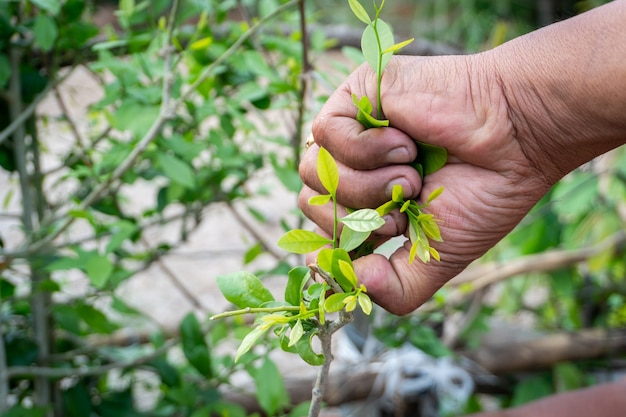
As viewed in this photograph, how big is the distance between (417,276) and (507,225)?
0.10 metres

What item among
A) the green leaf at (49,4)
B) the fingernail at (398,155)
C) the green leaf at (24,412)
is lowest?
the green leaf at (24,412)

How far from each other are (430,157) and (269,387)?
1.68 feet

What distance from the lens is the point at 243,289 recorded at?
0.62 metres

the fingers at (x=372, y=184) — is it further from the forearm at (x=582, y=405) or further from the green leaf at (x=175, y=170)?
the forearm at (x=582, y=405)

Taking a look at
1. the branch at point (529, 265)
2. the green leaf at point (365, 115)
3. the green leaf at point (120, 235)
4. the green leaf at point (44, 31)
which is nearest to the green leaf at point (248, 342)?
the green leaf at point (365, 115)

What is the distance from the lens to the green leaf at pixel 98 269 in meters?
1.07

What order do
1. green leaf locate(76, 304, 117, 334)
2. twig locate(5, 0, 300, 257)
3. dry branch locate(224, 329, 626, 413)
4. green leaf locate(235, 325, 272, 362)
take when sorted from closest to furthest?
green leaf locate(235, 325, 272, 362) → twig locate(5, 0, 300, 257) → green leaf locate(76, 304, 117, 334) → dry branch locate(224, 329, 626, 413)

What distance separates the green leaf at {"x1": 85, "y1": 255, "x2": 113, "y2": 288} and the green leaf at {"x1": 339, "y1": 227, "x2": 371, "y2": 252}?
55cm

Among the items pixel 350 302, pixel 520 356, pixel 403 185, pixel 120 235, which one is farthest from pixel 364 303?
pixel 520 356

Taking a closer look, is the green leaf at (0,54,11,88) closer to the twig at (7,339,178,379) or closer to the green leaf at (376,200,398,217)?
the twig at (7,339,178,379)

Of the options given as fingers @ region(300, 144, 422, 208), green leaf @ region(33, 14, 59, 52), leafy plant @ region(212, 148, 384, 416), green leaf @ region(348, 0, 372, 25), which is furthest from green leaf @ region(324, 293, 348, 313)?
green leaf @ region(33, 14, 59, 52)

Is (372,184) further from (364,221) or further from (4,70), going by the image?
(4,70)

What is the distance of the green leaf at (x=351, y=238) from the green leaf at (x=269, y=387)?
50 centimetres

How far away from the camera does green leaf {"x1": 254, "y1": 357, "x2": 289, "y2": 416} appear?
106cm
